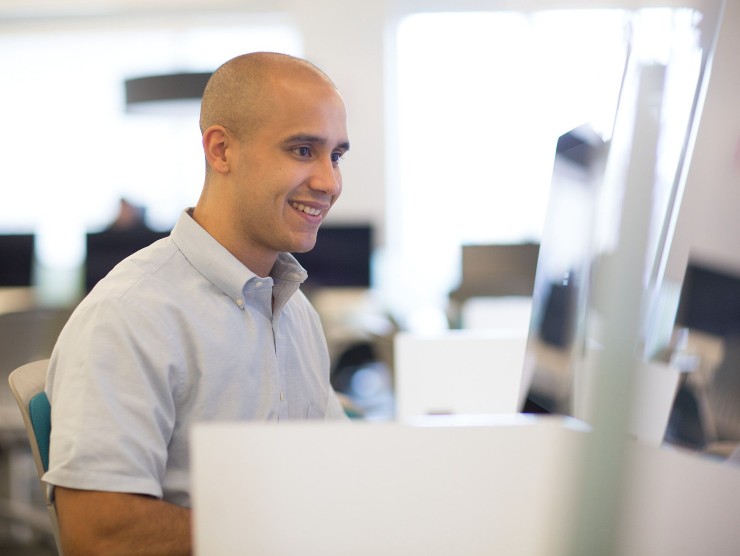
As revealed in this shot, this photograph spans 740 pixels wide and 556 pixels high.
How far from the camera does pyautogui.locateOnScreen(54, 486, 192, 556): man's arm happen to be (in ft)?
3.18

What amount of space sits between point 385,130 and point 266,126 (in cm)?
481

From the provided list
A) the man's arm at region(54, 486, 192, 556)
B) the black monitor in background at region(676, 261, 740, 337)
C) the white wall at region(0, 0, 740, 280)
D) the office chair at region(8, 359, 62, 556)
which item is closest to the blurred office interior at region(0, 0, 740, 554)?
the white wall at region(0, 0, 740, 280)

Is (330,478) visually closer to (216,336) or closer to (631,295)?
(631,295)

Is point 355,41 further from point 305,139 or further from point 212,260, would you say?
point 212,260

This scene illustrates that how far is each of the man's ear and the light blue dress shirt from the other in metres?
0.10

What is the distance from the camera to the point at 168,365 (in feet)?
3.60

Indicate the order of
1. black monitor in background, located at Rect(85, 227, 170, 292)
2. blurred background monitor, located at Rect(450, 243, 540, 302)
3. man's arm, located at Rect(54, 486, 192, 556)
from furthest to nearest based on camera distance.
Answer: blurred background monitor, located at Rect(450, 243, 540, 302) → black monitor in background, located at Rect(85, 227, 170, 292) → man's arm, located at Rect(54, 486, 192, 556)

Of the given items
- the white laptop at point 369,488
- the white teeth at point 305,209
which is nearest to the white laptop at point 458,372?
the white teeth at point 305,209

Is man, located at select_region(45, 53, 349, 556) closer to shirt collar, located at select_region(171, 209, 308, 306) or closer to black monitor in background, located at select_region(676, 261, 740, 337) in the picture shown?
shirt collar, located at select_region(171, 209, 308, 306)

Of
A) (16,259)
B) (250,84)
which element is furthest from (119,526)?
(16,259)

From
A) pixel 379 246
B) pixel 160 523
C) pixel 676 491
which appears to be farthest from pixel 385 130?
pixel 676 491

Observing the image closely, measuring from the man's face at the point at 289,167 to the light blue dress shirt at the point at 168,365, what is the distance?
0.09 meters

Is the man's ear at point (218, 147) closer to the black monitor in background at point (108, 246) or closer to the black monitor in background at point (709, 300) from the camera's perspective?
the black monitor in background at point (709, 300)

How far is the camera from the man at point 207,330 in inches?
39.2
